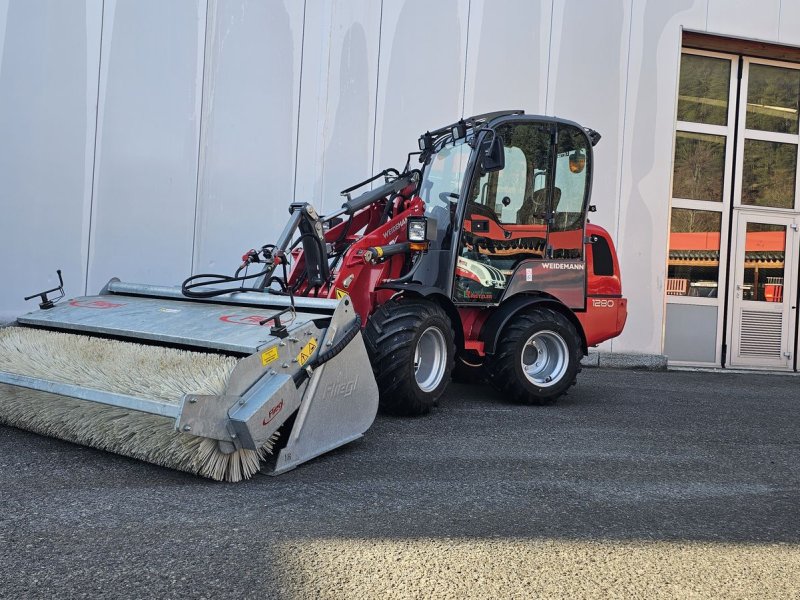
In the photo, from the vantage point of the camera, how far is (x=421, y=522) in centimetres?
291

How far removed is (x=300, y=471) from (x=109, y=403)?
3.14ft

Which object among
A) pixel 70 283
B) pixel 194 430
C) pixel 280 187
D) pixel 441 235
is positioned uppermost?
pixel 280 187

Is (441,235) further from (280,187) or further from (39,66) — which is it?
(39,66)

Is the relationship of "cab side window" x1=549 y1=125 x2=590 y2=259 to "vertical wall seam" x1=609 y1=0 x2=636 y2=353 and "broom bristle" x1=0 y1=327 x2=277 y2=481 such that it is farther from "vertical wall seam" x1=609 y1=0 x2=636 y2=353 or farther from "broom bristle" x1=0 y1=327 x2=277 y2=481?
"vertical wall seam" x1=609 y1=0 x2=636 y2=353

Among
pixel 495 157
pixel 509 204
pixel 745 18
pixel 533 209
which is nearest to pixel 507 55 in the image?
pixel 745 18

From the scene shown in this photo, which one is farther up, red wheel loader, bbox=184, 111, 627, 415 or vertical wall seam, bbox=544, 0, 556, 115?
vertical wall seam, bbox=544, 0, 556, 115

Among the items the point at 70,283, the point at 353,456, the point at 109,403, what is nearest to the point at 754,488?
the point at 353,456

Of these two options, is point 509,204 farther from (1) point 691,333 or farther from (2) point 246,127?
(1) point 691,333

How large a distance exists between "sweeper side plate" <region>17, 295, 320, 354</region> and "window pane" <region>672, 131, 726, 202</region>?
7963mm

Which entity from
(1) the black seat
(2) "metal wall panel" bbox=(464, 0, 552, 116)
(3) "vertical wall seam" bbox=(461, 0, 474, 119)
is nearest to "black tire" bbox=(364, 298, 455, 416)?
(1) the black seat

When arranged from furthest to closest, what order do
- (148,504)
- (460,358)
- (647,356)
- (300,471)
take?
(647,356) → (460,358) → (300,471) → (148,504)

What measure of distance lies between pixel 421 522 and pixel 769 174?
9.79 metres

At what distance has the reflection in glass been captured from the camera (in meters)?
10.4

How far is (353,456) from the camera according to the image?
386 centimetres
